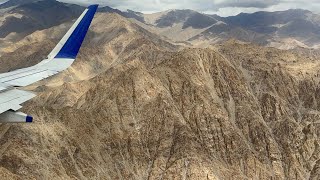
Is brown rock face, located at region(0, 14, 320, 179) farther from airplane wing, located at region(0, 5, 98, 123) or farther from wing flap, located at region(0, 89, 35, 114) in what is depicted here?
wing flap, located at region(0, 89, 35, 114)

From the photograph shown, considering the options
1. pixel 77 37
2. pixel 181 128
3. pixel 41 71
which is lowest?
pixel 181 128

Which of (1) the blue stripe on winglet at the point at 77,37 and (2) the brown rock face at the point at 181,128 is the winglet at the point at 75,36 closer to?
(1) the blue stripe on winglet at the point at 77,37

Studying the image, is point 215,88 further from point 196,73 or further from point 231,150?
point 231,150

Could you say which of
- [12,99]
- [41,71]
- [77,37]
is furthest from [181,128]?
[12,99]

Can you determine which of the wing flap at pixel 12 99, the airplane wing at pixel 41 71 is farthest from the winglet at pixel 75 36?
the wing flap at pixel 12 99

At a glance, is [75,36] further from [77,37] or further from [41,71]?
[41,71]

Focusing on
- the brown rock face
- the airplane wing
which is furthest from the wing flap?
the brown rock face

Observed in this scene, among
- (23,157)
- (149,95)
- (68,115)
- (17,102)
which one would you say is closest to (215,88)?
(149,95)
